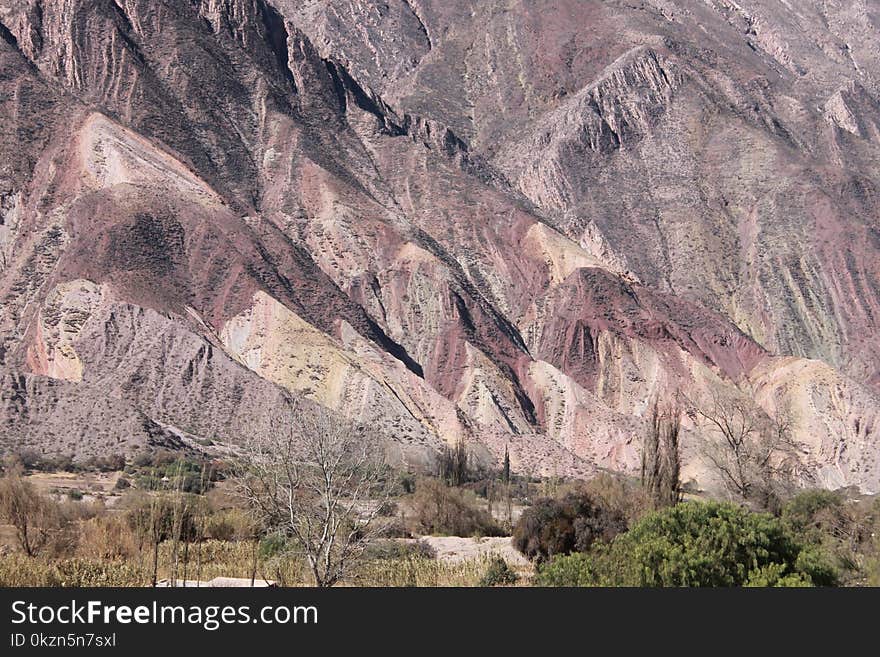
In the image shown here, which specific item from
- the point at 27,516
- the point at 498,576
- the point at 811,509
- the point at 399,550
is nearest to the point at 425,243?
the point at 811,509

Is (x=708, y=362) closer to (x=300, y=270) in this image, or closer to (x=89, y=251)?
(x=300, y=270)

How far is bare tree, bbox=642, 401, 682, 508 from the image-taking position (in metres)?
33.4

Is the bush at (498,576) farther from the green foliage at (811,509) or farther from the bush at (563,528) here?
the green foliage at (811,509)

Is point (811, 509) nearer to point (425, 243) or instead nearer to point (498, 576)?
point (498, 576)

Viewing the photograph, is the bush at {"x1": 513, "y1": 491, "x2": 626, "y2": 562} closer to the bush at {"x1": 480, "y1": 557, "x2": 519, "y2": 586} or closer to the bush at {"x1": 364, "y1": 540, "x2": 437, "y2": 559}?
the bush at {"x1": 364, "y1": 540, "x2": 437, "y2": 559}

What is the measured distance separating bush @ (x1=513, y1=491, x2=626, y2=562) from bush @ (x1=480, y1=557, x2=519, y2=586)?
4.74 meters

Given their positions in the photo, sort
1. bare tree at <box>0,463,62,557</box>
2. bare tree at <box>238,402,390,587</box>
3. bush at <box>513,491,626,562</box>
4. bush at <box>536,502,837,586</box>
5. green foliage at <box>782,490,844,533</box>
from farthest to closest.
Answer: green foliage at <box>782,490,844,533</box> → bush at <box>513,491,626,562</box> → bare tree at <box>0,463,62,557</box> → bare tree at <box>238,402,390,587</box> → bush at <box>536,502,837,586</box>

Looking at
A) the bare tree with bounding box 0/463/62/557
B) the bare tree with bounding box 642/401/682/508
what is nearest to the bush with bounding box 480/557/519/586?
the bare tree with bounding box 642/401/682/508

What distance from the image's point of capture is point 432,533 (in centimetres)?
4294

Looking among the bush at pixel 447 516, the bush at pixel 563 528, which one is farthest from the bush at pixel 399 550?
the bush at pixel 447 516

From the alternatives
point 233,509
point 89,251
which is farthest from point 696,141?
point 233,509

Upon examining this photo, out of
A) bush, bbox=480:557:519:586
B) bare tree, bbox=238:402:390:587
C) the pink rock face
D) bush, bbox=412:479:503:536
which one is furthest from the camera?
the pink rock face

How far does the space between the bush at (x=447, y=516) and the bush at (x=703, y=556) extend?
1981 cm

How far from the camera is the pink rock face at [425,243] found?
249 ft
